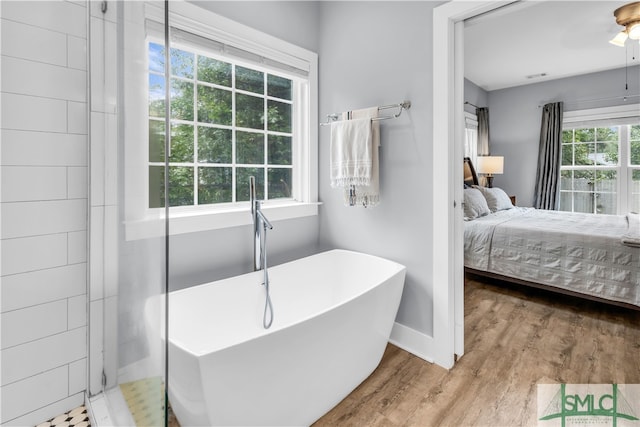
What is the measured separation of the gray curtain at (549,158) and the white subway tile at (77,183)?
585cm

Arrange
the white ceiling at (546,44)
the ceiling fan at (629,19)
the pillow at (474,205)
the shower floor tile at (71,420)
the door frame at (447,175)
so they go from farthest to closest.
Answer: the pillow at (474,205), the white ceiling at (546,44), the ceiling fan at (629,19), the door frame at (447,175), the shower floor tile at (71,420)

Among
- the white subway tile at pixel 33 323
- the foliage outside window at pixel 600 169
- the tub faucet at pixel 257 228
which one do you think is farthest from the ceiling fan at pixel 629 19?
the white subway tile at pixel 33 323

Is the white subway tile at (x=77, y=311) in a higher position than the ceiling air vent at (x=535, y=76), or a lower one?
lower

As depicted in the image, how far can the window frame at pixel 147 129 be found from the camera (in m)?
0.84

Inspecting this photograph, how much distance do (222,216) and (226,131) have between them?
618mm

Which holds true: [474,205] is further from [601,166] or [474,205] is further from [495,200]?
[601,166]

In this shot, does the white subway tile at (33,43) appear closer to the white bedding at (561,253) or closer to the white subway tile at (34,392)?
the white subway tile at (34,392)

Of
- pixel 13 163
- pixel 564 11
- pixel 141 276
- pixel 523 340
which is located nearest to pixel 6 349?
pixel 13 163

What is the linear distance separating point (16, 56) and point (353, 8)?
1.98m

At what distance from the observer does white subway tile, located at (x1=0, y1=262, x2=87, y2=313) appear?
1.32m

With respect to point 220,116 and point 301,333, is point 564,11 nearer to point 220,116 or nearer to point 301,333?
point 220,116

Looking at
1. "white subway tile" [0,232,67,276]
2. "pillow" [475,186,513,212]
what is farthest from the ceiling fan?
"white subway tile" [0,232,67,276]

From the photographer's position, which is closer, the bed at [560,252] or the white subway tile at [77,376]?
the white subway tile at [77,376]

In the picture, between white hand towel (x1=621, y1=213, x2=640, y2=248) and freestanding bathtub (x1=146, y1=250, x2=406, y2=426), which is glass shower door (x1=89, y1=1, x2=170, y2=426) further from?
white hand towel (x1=621, y1=213, x2=640, y2=248)
